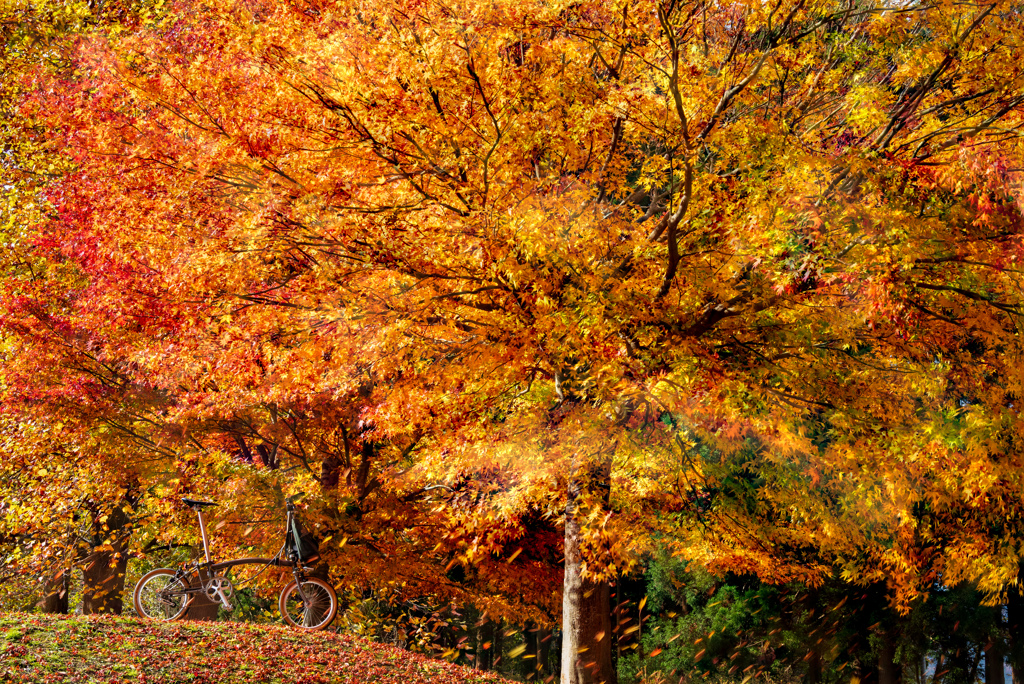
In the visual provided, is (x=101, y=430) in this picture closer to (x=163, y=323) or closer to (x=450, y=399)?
(x=163, y=323)

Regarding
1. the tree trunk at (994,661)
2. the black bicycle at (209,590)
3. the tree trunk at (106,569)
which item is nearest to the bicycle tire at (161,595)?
the black bicycle at (209,590)

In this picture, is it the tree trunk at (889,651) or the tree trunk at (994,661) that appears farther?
the tree trunk at (889,651)

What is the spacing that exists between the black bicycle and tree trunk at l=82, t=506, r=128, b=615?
607 cm

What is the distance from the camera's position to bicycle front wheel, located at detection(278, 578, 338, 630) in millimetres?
10500

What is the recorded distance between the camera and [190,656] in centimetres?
845

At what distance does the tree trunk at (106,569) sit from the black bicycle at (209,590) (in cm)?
607

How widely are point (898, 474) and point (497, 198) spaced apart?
7.04 m

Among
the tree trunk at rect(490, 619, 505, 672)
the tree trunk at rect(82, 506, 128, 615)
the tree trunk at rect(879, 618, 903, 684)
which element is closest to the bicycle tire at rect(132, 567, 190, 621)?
the tree trunk at rect(82, 506, 128, 615)

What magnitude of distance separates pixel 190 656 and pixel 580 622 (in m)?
5.04

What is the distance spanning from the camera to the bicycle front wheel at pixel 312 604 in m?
10.5

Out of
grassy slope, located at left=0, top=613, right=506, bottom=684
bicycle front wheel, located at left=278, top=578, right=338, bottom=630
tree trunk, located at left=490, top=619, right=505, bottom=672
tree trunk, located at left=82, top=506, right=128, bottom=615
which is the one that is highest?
tree trunk, located at left=82, top=506, right=128, bottom=615

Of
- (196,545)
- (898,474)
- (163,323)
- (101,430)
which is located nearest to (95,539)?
(196,545)

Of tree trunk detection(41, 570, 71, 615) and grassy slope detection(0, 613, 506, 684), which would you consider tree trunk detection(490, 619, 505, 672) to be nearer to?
tree trunk detection(41, 570, 71, 615)

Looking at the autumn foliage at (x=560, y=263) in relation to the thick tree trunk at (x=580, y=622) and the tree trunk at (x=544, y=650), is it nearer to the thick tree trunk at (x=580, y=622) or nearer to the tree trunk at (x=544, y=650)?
the thick tree trunk at (x=580, y=622)
